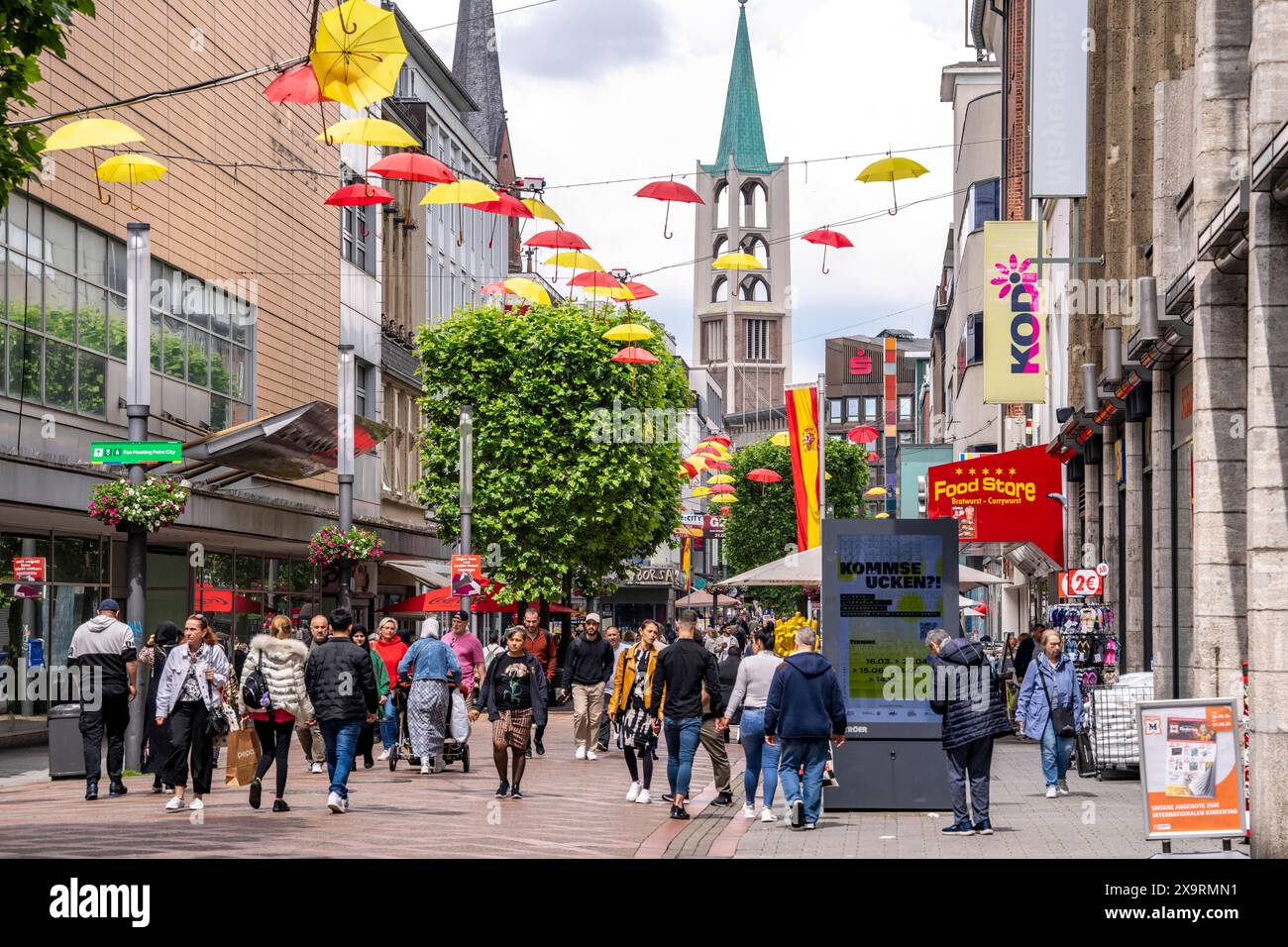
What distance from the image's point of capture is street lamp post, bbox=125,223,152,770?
68.2ft

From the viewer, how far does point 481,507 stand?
135 ft

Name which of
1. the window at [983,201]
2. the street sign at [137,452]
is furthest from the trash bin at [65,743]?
the window at [983,201]

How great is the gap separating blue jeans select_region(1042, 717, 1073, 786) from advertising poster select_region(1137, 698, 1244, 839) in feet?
21.4

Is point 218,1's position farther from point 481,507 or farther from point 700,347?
point 700,347

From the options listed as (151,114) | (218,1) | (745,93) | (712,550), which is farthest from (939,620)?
(745,93)

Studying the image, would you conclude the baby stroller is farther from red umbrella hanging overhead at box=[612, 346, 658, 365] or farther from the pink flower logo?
the pink flower logo

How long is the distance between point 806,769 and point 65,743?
907 centimetres

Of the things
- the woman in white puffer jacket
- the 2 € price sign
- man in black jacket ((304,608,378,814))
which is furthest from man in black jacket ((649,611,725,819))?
the 2 € price sign

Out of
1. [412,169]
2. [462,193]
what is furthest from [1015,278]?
[412,169]

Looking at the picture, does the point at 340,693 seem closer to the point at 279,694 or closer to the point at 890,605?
the point at 279,694

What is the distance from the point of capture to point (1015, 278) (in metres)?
35.2

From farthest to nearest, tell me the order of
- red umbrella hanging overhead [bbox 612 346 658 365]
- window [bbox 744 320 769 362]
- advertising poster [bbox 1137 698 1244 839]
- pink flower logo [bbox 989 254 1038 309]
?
window [bbox 744 320 769 362] → red umbrella hanging overhead [bbox 612 346 658 365] → pink flower logo [bbox 989 254 1038 309] → advertising poster [bbox 1137 698 1244 839]
